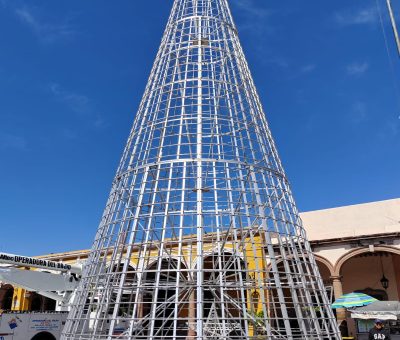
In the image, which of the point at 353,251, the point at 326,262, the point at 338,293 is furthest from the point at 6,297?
the point at 353,251

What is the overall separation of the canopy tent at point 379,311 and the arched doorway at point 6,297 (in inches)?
1063

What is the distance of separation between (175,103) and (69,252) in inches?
802

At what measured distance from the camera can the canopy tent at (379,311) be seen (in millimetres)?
14750

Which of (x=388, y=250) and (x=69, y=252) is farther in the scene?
(x=69, y=252)

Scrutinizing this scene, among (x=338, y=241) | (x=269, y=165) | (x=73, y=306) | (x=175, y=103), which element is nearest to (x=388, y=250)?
(x=338, y=241)

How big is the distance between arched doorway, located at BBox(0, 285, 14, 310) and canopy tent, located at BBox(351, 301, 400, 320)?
88.6ft

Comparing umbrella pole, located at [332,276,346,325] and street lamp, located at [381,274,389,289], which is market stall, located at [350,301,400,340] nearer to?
umbrella pole, located at [332,276,346,325]

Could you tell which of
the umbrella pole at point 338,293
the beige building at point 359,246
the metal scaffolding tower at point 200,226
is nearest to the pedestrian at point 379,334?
the metal scaffolding tower at point 200,226

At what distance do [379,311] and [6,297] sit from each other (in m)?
29.3

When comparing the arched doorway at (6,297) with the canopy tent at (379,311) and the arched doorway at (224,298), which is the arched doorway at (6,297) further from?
the arched doorway at (224,298)

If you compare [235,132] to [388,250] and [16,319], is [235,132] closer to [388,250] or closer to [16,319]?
[16,319]

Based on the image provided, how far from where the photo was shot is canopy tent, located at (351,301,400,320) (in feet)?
48.4

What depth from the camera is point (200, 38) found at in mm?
10562

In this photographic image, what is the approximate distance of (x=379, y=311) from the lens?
15.1 m
